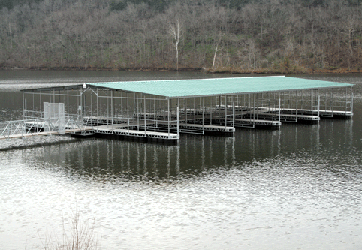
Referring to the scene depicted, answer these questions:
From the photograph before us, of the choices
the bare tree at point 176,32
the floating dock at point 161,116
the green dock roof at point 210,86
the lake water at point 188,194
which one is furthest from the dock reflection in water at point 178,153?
the bare tree at point 176,32

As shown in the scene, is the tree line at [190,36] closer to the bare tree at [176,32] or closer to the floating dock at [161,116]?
the bare tree at [176,32]

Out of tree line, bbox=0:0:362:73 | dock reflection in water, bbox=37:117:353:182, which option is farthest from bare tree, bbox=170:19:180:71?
dock reflection in water, bbox=37:117:353:182

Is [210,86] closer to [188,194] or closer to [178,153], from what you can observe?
[178,153]

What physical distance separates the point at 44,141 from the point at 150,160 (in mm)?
9057

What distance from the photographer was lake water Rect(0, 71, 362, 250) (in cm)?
1542

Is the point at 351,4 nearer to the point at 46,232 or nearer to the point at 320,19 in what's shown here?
the point at 320,19

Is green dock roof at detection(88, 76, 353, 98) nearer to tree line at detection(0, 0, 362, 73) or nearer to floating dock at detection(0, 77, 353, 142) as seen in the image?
floating dock at detection(0, 77, 353, 142)

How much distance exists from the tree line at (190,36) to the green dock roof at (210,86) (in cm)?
5743

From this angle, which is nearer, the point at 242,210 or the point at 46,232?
the point at 46,232

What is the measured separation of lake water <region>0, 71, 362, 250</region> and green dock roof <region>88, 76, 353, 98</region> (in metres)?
3.38

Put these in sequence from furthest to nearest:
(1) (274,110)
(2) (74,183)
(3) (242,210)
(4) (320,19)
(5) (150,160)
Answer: (4) (320,19)
(1) (274,110)
(5) (150,160)
(2) (74,183)
(3) (242,210)

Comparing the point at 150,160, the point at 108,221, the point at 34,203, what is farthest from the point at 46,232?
the point at 150,160

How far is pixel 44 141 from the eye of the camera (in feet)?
104

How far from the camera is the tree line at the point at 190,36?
107 meters
